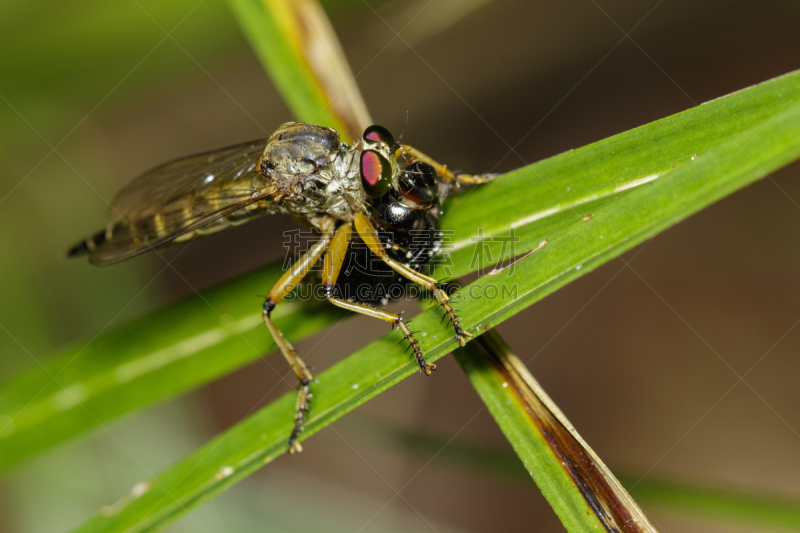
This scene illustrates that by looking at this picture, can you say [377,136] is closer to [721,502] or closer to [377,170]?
[377,170]

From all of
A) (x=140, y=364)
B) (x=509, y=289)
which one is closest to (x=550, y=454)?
(x=509, y=289)

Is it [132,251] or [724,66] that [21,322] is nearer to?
[132,251]

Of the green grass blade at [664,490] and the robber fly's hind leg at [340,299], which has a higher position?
the robber fly's hind leg at [340,299]

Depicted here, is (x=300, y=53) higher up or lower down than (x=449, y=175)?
higher up

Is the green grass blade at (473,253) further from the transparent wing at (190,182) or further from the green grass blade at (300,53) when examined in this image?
→ the green grass blade at (300,53)

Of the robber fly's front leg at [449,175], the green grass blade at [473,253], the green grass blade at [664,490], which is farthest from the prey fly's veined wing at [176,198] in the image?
the green grass blade at [664,490]

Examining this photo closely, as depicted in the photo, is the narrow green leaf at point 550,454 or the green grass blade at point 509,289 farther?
the narrow green leaf at point 550,454
